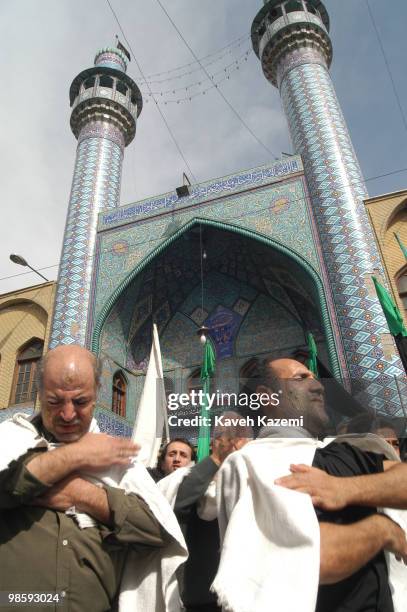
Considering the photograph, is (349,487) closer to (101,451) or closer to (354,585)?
(354,585)

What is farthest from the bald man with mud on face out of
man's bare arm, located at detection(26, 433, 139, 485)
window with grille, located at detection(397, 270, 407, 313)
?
window with grille, located at detection(397, 270, 407, 313)

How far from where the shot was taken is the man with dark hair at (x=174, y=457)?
8.01ft

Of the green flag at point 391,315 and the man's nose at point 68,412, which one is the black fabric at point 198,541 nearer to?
the man's nose at point 68,412

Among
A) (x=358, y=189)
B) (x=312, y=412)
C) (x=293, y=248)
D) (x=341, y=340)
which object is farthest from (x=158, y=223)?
(x=312, y=412)

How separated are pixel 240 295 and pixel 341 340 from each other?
2955 mm

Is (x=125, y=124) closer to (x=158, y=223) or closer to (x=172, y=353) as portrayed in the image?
(x=158, y=223)

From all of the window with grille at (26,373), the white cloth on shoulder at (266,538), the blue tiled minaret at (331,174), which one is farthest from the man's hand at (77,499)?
the window with grille at (26,373)

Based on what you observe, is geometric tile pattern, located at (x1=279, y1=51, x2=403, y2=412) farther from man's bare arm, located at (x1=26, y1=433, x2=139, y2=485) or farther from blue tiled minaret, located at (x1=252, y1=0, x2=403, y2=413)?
man's bare arm, located at (x1=26, y1=433, x2=139, y2=485)

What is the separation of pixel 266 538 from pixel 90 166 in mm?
10065

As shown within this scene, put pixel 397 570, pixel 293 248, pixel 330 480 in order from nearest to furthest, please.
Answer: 1. pixel 330 480
2. pixel 397 570
3. pixel 293 248

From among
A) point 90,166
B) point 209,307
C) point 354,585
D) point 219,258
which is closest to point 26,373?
point 209,307

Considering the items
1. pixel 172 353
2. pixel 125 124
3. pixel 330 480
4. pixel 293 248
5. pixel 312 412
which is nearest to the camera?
pixel 330 480

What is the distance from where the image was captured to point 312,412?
1.41 m

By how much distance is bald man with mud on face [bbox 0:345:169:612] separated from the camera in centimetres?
100
